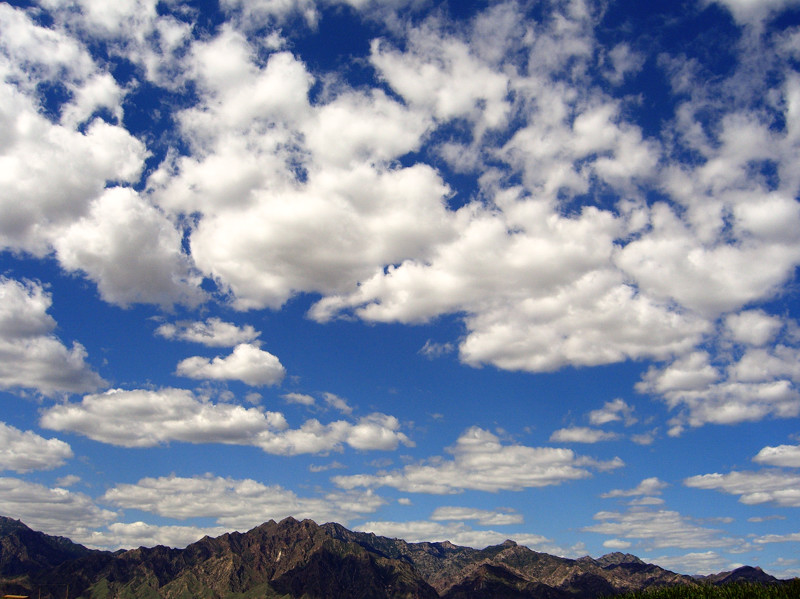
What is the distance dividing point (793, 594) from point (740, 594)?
59.9 feet

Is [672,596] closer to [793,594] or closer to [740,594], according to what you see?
[740,594]

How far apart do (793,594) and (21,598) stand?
201 meters

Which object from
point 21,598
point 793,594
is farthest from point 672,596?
point 21,598

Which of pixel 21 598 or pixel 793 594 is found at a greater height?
pixel 793 594

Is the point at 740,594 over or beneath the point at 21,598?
over

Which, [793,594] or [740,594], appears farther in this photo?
[740,594]

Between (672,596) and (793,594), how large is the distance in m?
34.2

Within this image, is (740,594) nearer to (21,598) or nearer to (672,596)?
(672,596)

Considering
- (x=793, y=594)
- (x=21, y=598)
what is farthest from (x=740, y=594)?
(x=21, y=598)

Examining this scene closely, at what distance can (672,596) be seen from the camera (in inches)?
7653

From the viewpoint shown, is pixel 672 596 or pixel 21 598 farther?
pixel 672 596

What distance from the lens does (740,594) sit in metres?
187

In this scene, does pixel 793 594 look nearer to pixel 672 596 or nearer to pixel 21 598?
pixel 672 596

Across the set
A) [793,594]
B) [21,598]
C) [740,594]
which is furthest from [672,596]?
[21,598]
